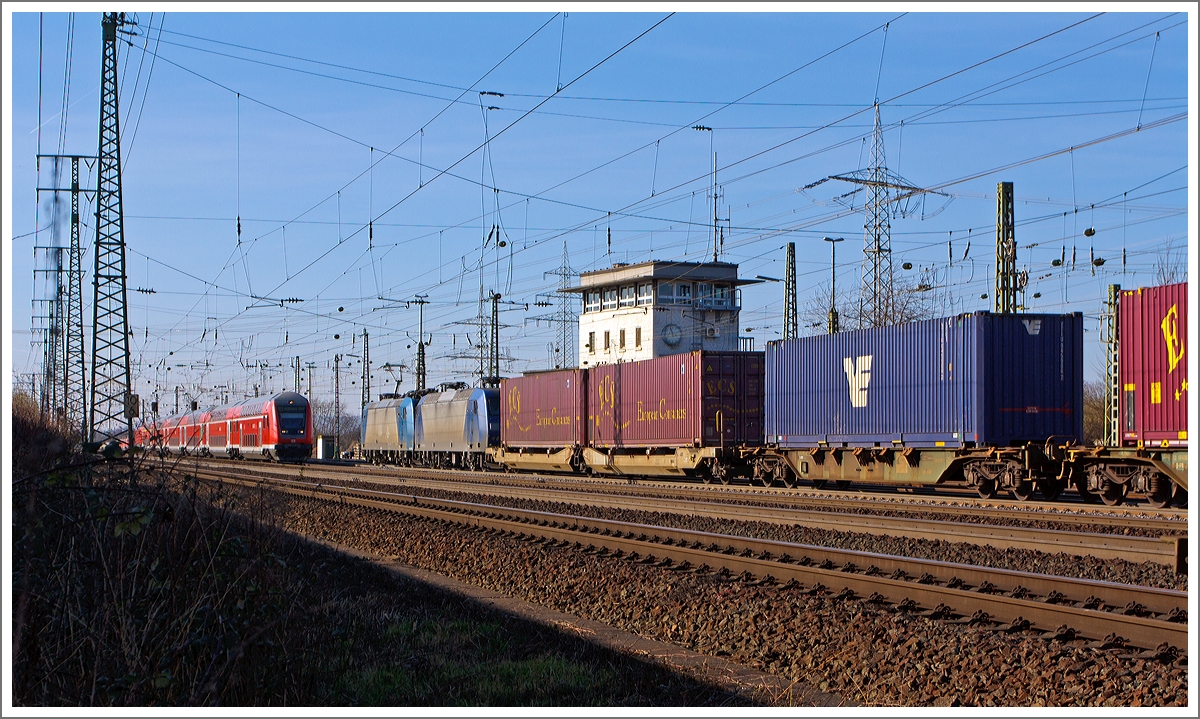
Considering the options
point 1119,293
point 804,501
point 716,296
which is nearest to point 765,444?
point 804,501

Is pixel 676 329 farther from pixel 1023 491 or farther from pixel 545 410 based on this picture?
pixel 1023 491

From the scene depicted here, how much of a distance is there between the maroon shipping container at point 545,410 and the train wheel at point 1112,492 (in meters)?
19.5

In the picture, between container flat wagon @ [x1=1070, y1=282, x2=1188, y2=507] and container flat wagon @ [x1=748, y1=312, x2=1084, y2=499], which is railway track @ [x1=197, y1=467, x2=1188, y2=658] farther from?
container flat wagon @ [x1=748, y1=312, x2=1084, y2=499]

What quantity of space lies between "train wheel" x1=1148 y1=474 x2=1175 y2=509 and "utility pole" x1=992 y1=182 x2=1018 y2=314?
6.96 m

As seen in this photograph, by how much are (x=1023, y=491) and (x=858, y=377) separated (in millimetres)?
4603

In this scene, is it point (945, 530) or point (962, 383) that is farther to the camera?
point (962, 383)

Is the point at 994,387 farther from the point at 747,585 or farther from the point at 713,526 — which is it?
the point at 747,585

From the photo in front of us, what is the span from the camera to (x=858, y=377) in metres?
23.8

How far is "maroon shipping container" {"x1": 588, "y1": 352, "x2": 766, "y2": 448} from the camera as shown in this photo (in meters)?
29.0

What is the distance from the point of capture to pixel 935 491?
1026 inches

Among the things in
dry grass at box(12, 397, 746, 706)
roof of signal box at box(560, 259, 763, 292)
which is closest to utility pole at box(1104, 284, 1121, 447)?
dry grass at box(12, 397, 746, 706)

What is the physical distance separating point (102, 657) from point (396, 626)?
4056 mm

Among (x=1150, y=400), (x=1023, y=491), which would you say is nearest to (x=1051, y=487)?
(x=1023, y=491)

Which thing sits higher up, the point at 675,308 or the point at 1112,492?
the point at 675,308
